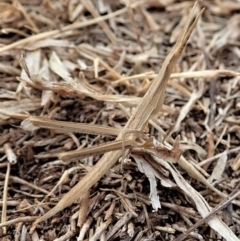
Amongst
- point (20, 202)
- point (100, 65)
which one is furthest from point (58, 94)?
point (20, 202)

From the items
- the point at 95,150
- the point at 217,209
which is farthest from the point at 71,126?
the point at 217,209

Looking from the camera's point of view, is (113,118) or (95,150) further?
(113,118)

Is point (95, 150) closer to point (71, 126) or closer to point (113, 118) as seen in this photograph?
point (71, 126)

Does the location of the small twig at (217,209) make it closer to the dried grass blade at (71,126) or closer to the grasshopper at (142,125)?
the grasshopper at (142,125)

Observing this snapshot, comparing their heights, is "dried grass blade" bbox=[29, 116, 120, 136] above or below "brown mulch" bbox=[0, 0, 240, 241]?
above

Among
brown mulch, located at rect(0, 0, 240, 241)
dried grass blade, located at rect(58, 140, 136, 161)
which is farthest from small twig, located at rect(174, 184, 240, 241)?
dried grass blade, located at rect(58, 140, 136, 161)

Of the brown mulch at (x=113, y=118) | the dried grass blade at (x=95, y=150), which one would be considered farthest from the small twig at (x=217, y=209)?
the dried grass blade at (x=95, y=150)

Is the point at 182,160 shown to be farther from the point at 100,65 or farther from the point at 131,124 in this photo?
the point at 100,65

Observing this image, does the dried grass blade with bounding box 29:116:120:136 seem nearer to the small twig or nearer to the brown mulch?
the brown mulch
